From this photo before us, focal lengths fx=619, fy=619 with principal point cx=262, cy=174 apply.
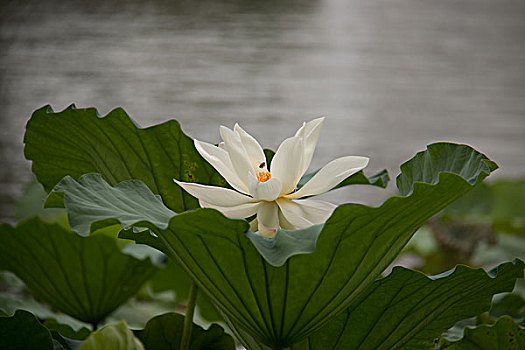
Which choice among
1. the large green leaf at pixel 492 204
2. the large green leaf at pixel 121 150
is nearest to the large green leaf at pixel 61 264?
the large green leaf at pixel 121 150

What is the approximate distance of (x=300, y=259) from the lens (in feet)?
0.94

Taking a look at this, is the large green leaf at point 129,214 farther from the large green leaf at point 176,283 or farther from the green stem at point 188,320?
the large green leaf at point 176,283

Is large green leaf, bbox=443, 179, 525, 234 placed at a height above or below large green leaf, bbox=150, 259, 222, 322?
below

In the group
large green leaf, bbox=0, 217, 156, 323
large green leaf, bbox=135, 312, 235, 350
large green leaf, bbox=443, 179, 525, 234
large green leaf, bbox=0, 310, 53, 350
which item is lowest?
large green leaf, bbox=443, 179, 525, 234

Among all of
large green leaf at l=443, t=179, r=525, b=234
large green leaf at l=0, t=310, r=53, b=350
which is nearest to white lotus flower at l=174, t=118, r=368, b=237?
large green leaf at l=0, t=310, r=53, b=350

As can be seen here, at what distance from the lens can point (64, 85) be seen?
7.47 feet

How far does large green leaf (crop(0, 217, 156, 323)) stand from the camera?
0.50 m

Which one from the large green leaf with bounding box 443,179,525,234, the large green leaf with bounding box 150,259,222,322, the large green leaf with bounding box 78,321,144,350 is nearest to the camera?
the large green leaf with bounding box 78,321,144,350

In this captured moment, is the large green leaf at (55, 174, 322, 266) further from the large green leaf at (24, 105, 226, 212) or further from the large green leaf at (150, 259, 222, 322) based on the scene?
the large green leaf at (150, 259, 222, 322)

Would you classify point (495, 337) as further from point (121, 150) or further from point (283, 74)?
point (283, 74)

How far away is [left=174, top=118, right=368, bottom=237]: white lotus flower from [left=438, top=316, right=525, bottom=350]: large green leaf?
144 mm

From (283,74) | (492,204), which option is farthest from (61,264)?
(283,74)

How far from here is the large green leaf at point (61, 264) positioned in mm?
497

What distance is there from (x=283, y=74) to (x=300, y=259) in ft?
9.00
